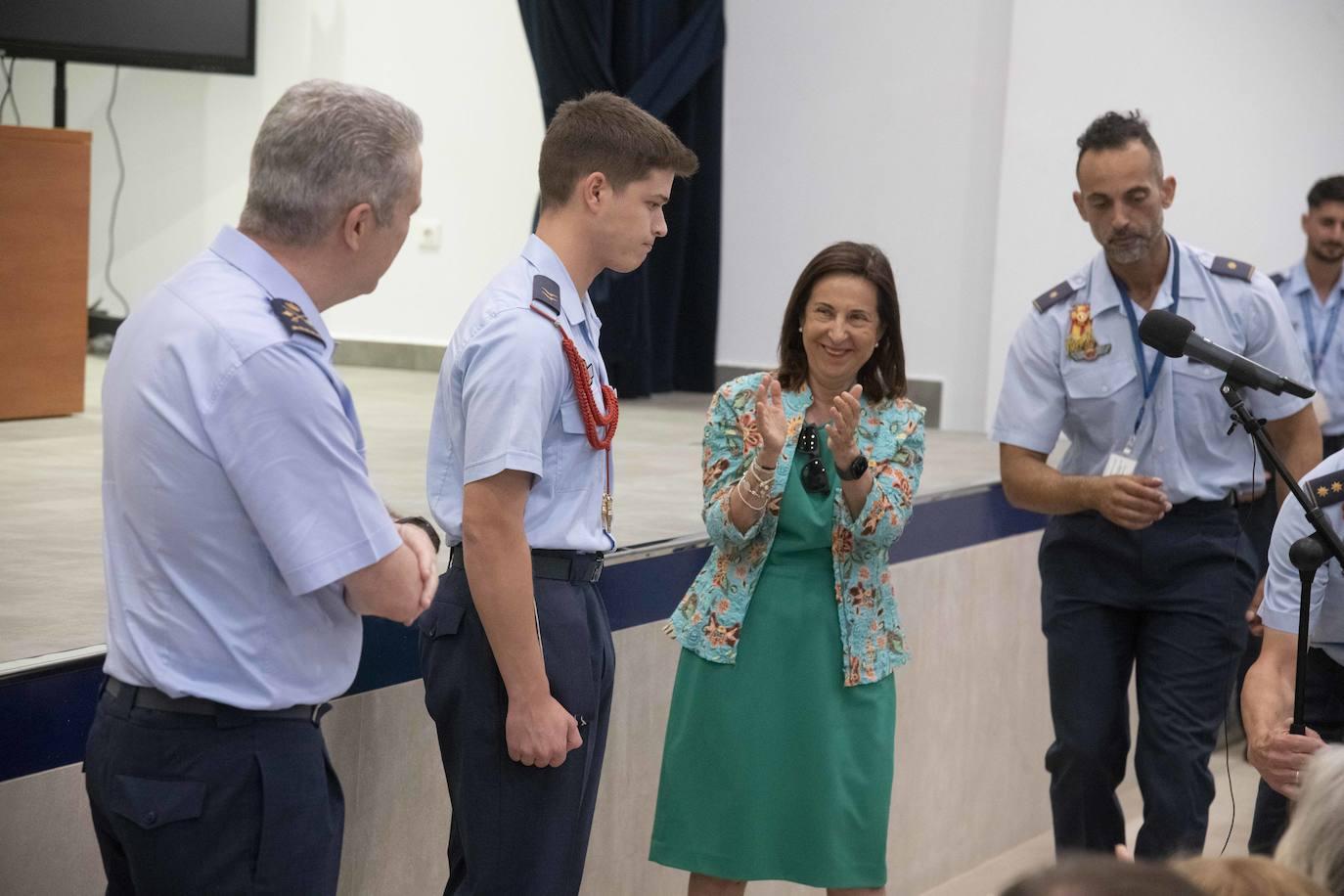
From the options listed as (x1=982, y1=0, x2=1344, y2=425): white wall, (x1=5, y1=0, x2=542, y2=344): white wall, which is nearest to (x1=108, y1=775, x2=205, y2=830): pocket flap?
(x1=982, y1=0, x2=1344, y2=425): white wall

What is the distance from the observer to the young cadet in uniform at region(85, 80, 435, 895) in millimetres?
1580

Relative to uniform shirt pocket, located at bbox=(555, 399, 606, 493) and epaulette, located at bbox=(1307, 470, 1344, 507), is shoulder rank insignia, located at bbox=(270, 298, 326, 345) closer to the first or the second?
uniform shirt pocket, located at bbox=(555, 399, 606, 493)

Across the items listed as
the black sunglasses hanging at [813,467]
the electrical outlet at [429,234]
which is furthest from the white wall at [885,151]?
the black sunglasses hanging at [813,467]

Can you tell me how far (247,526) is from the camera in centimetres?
162

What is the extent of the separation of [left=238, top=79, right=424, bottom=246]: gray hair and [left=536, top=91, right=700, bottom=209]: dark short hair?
56cm

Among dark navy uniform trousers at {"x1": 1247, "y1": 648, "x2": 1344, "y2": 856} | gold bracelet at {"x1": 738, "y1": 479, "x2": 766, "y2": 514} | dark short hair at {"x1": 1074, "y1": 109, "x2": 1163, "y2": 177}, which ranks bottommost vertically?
dark navy uniform trousers at {"x1": 1247, "y1": 648, "x2": 1344, "y2": 856}

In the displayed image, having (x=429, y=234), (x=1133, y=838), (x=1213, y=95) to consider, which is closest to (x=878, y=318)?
(x=1133, y=838)

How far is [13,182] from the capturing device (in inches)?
201

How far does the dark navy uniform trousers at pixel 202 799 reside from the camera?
1613mm

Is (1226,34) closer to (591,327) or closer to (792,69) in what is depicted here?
(792,69)

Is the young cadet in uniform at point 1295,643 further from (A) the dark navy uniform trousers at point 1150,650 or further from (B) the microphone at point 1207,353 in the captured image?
(A) the dark navy uniform trousers at point 1150,650

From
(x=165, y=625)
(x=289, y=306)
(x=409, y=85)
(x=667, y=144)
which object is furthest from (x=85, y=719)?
(x=409, y=85)

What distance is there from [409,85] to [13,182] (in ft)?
8.26

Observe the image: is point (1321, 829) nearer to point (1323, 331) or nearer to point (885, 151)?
point (1323, 331)
